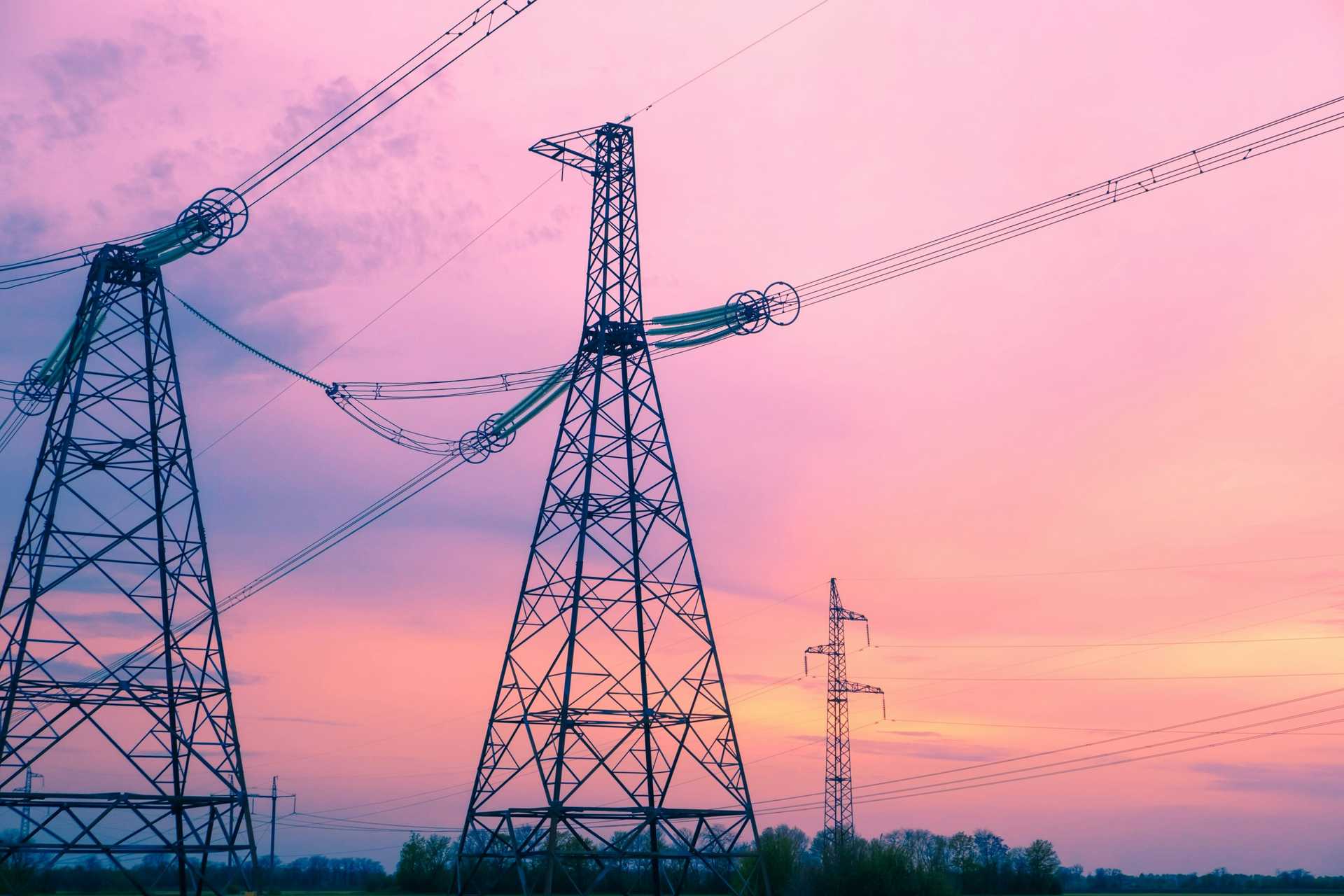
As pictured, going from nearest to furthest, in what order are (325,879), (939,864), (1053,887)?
(939,864) < (1053,887) < (325,879)

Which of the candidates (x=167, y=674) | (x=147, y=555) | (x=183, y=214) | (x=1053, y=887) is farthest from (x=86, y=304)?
(x=1053, y=887)

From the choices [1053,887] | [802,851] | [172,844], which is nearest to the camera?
[172,844]

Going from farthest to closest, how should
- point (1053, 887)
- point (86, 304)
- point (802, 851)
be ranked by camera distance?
point (1053, 887) → point (802, 851) → point (86, 304)

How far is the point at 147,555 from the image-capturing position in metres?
37.2

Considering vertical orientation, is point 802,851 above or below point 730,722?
below

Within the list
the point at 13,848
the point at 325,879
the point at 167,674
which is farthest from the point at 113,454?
the point at 325,879

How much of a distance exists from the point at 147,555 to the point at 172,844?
8496mm

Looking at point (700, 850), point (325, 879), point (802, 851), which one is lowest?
point (325, 879)

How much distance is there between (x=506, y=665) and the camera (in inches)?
1403

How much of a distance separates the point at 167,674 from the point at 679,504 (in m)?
15.9

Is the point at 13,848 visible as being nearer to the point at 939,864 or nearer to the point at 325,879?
the point at 939,864

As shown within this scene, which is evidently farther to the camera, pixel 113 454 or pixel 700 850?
pixel 113 454

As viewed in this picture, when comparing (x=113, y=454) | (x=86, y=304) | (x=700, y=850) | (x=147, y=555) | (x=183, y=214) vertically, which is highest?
(x=183, y=214)

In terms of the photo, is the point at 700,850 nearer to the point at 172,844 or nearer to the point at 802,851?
the point at 172,844
